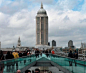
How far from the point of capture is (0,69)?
13.1 metres

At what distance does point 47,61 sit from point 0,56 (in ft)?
78.4

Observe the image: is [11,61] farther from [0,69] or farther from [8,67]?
[0,69]

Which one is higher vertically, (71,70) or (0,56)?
(0,56)

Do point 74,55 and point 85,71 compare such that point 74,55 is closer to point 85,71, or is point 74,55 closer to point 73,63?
point 73,63

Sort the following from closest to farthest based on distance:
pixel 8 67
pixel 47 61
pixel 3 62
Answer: pixel 3 62 < pixel 8 67 < pixel 47 61

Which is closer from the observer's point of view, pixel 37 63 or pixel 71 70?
pixel 71 70

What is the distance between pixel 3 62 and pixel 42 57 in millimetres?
27949

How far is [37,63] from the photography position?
39.7 m

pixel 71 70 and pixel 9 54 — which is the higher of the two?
pixel 9 54

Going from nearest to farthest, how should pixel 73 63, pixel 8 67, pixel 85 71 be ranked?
pixel 85 71, pixel 8 67, pixel 73 63

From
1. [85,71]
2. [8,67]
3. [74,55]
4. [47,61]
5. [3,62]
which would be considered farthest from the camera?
[47,61]

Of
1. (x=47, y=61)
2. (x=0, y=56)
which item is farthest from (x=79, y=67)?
(x=47, y=61)

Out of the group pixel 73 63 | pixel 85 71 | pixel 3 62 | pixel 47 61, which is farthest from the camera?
pixel 47 61

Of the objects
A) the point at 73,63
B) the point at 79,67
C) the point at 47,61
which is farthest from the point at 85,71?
the point at 47,61
